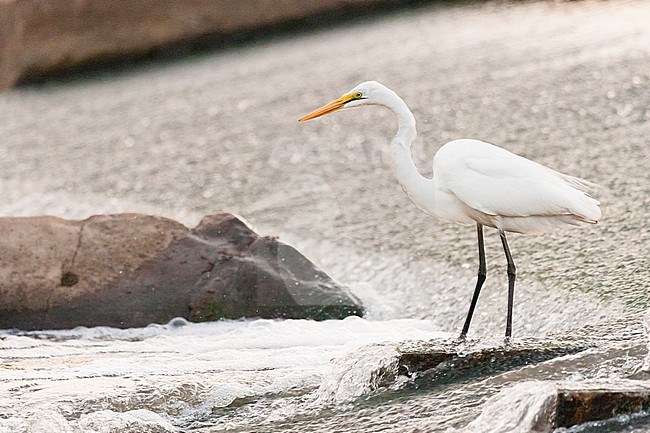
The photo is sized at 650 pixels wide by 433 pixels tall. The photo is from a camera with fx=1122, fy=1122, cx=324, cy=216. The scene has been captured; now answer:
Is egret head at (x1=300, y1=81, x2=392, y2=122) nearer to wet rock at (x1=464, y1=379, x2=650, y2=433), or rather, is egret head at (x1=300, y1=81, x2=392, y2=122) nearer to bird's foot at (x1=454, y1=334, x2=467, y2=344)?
bird's foot at (x1=454, y1=334, x2=467, y2=344)

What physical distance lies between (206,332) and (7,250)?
3.39ft

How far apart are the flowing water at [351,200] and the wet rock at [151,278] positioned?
92 millimetres

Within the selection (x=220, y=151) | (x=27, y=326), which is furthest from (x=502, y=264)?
(x=220, y=151)

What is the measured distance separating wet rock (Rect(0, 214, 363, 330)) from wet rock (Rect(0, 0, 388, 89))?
18.1 ft

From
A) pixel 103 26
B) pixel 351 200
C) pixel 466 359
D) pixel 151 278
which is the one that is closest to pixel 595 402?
pixel 466 359

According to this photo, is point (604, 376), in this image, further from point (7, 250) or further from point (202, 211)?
point (202, 211)

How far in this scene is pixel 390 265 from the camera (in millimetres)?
5469

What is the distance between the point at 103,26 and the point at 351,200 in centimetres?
497

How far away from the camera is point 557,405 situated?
119 inches

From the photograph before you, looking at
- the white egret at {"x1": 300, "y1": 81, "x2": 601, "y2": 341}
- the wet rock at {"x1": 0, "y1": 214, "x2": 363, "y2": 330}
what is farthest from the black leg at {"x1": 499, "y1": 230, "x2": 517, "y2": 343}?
the wet rock at {"x1": 0, "y1": 214, "x2": 363, "y2": 330}

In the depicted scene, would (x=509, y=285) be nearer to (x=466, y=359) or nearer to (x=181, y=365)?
(x=466, y=359)

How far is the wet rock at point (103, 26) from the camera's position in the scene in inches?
409

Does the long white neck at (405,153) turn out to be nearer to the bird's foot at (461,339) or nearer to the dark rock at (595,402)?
the bird's foot at (461,339)

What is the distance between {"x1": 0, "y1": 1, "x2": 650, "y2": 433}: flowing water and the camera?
144 inches
